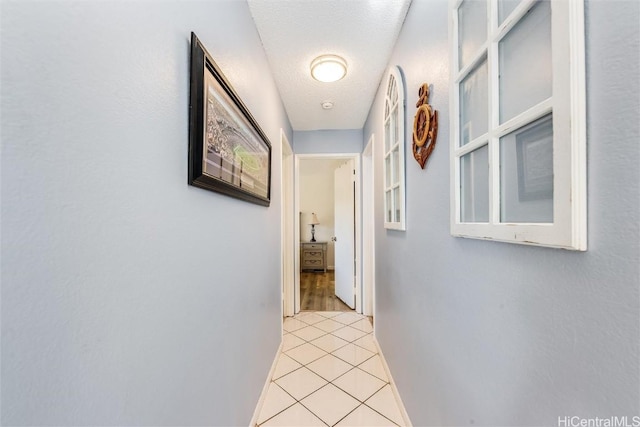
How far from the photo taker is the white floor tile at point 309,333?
264 centimetres

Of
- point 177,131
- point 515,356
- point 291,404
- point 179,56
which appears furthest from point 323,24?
point 291,404

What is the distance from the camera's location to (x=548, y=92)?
555 mm

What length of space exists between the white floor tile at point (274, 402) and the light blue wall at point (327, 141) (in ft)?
8.15

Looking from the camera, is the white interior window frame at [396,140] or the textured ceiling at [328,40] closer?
the textured ceiling at [328,40]

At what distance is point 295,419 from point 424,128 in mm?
1779

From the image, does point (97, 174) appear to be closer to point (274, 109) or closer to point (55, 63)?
point (55, 63)

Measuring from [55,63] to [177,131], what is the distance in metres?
0.34

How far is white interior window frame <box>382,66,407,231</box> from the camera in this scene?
154 cm

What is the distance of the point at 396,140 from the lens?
Result: 1.73 m

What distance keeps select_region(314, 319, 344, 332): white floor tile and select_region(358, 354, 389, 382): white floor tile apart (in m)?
0.67

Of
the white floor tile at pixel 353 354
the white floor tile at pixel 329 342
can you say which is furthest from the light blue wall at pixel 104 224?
the white floor tile at pixel 329 342

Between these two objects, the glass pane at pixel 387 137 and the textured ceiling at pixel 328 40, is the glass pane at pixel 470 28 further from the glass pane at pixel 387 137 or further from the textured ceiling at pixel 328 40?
the glass pane at pixel 387 137

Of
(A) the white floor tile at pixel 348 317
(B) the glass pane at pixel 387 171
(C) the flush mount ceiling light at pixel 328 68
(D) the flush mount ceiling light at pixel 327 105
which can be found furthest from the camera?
(A) the white floor tile at pixel 348 317

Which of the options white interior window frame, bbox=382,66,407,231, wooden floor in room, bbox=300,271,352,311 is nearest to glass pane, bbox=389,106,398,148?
white interior window frame, bbox=382,66,407,231
